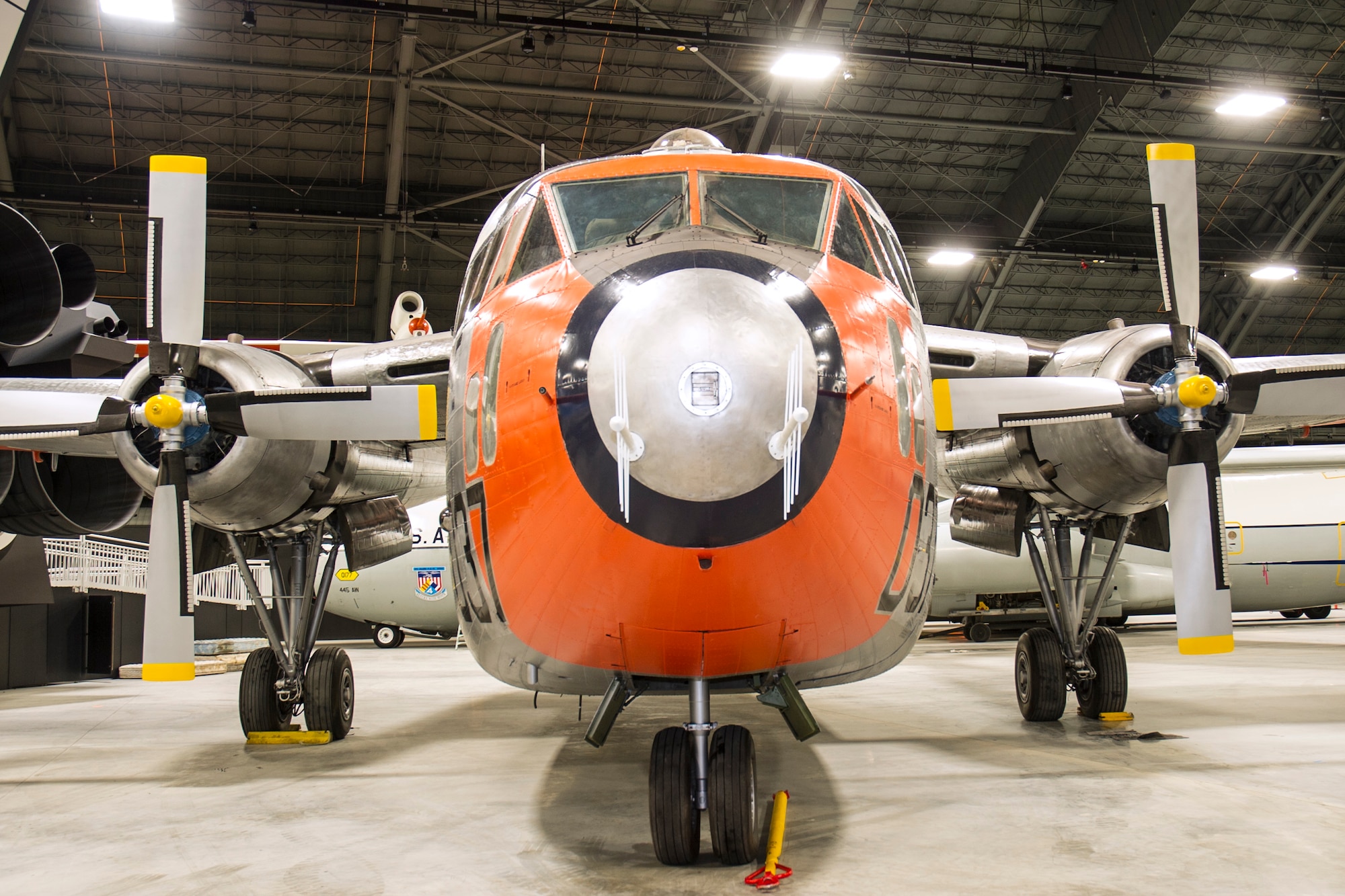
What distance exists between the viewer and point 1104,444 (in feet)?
25.9

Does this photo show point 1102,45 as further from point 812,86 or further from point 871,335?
point 871,335

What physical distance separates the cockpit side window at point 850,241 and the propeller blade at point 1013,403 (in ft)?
3.63

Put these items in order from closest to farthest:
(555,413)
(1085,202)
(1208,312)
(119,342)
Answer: (555,413) → (119,342) → (1085,202) → (1208,312)

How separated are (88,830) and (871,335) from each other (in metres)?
5.39

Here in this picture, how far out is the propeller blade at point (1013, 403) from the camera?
6.16 metres

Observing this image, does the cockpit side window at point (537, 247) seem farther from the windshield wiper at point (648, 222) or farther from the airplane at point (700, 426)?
the windshield wiper at point (648, 222)

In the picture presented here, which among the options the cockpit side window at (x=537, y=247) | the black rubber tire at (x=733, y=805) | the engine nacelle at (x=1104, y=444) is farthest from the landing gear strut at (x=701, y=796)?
the engine nacelle at (x=1104, y=444)

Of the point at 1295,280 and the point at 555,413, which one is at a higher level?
the point at 1295,280

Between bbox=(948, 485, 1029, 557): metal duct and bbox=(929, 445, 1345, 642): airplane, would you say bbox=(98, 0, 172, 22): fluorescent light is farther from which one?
bbox=(929, 445, 1345, 642): airplane

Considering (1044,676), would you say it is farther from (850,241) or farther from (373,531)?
(373,531)

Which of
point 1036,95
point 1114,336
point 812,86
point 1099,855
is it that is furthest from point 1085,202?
point 1099,855

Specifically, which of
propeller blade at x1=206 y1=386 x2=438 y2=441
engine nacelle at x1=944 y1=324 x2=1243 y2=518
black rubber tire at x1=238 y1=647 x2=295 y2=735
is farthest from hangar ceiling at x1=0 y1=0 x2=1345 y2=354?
propeller blade at x1=206 y1=386 x2=438 y2=441

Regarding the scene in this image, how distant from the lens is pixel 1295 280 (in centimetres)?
3300

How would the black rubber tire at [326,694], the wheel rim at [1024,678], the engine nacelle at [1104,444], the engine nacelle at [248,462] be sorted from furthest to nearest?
the wheel rim at [1024,678], the black rubber tire at [326,694], the engine nacelle at [1104,444], the engine nacelle at [248,462]
